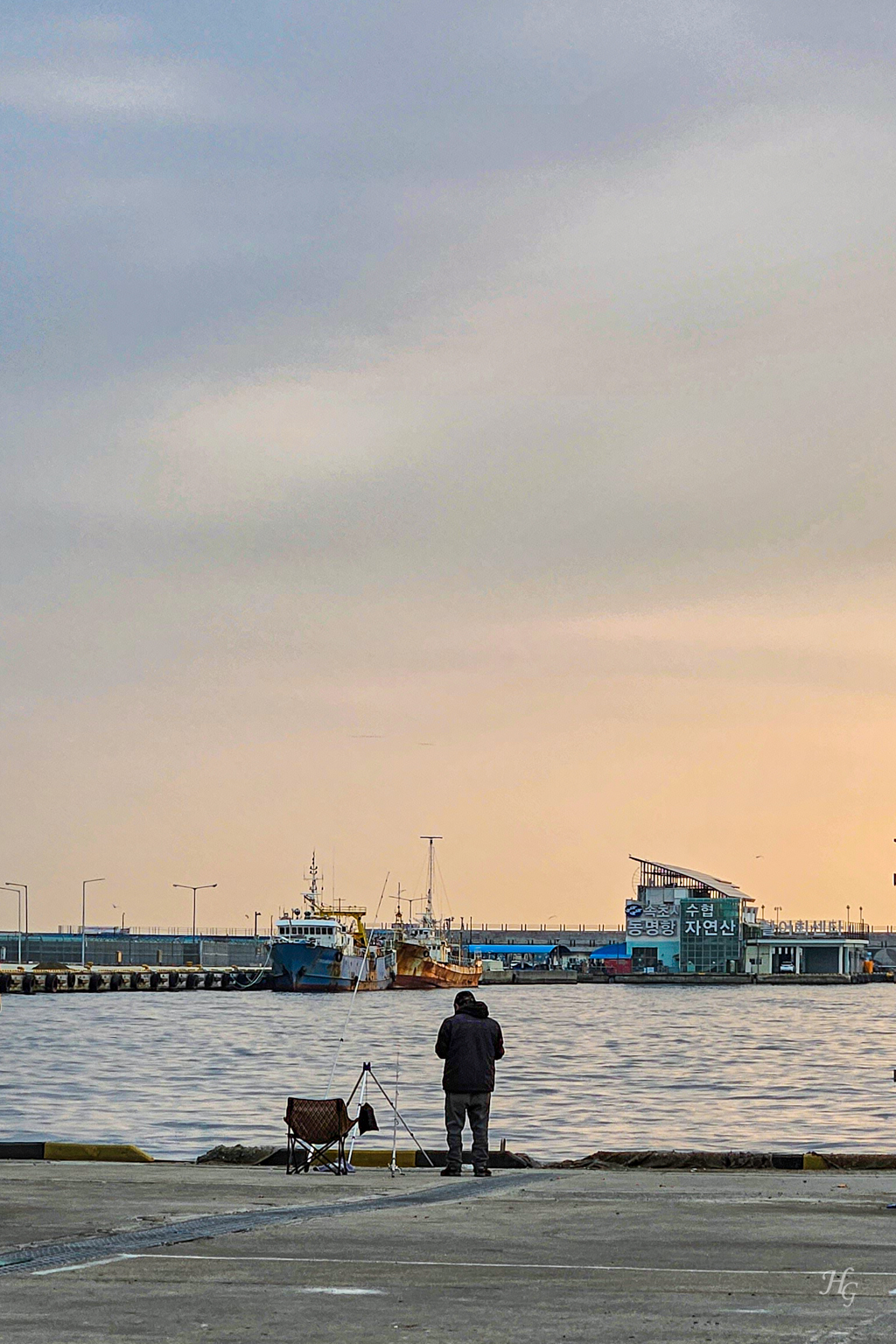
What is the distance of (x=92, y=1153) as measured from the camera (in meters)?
23.7

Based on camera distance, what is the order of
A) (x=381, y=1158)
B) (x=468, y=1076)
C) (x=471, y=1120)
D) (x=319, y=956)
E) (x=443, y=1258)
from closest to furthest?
(x=443, y=1258), (x=468, y=1076), (x=471, y=1120), (x=381, y=1158), (x=319, y=956)

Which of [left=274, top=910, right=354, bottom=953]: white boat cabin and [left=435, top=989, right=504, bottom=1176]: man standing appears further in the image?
[left=274, top=910, right=354, bottom=953]: white boat cabin

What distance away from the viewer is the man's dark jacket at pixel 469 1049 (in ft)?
70.5

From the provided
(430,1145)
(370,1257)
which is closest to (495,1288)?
(370,1257)

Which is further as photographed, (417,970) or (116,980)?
(417,970)

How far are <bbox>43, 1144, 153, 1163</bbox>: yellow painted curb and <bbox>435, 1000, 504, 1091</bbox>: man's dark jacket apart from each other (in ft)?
15.3

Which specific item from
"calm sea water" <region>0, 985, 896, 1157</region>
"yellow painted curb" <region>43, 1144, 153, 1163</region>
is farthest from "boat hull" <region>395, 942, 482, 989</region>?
"yellow painted curb" <region>43, 1144, 153, 1163</region>

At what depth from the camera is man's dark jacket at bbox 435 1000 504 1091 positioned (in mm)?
21500

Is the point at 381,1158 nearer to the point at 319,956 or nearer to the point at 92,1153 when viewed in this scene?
the point at 92,1153

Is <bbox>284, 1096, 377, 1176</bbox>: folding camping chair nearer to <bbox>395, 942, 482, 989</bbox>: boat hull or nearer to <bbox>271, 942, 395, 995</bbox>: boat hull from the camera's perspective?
<bbox>271, 942, 395, 995</bbox>: boat hull

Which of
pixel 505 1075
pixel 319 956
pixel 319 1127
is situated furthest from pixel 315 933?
pixel 319 1127

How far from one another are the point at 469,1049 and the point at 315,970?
457ft

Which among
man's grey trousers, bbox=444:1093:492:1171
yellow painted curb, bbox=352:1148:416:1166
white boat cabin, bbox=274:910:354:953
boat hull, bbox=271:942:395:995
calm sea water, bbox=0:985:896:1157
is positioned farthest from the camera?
white boat cabin, bbox=274:910:354:953

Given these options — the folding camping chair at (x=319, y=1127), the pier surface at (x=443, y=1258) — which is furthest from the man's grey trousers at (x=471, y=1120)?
the folding camping chair at (x=319, y=1127)
